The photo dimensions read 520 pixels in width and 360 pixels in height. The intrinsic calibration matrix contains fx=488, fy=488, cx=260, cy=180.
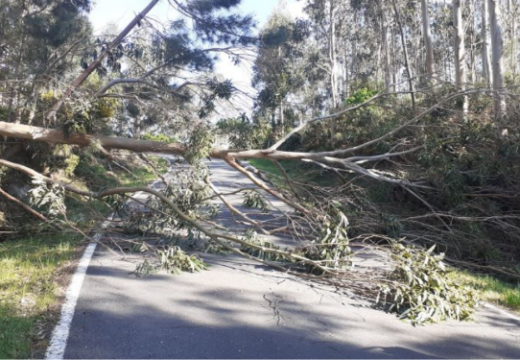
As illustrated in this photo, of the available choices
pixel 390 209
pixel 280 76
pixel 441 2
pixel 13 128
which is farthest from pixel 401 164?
pixel 441 2

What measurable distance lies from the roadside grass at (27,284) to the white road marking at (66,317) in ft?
0.57

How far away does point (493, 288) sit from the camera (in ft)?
22.9

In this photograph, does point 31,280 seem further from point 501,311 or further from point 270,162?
point 501,311

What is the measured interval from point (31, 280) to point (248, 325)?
3.31 meters

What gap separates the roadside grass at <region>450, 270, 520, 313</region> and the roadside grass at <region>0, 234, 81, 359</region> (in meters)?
5.36

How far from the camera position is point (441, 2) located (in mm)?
36562

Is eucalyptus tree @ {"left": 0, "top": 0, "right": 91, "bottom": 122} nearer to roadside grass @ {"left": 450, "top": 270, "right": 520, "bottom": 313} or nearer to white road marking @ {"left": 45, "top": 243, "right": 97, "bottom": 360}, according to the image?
white road marking @ {"left": 45, "top": 243, "right": 97, "bottom": 360}

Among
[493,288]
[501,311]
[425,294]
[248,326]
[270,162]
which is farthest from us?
[270,162]

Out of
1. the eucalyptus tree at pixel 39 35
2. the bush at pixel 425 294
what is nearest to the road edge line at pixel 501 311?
the bush at pixel 425 294

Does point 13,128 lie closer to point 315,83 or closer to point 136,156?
point 136,156

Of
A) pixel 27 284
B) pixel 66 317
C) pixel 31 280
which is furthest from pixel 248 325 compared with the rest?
pixel 31 280

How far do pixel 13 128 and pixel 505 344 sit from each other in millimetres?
8468

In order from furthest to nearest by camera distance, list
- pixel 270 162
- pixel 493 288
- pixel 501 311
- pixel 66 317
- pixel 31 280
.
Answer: pixel 270 162 < pixel 493 288 < pixel 31 280 < pixel 501 311 < pixel 66 317

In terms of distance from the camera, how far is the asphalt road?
4.43 meters
